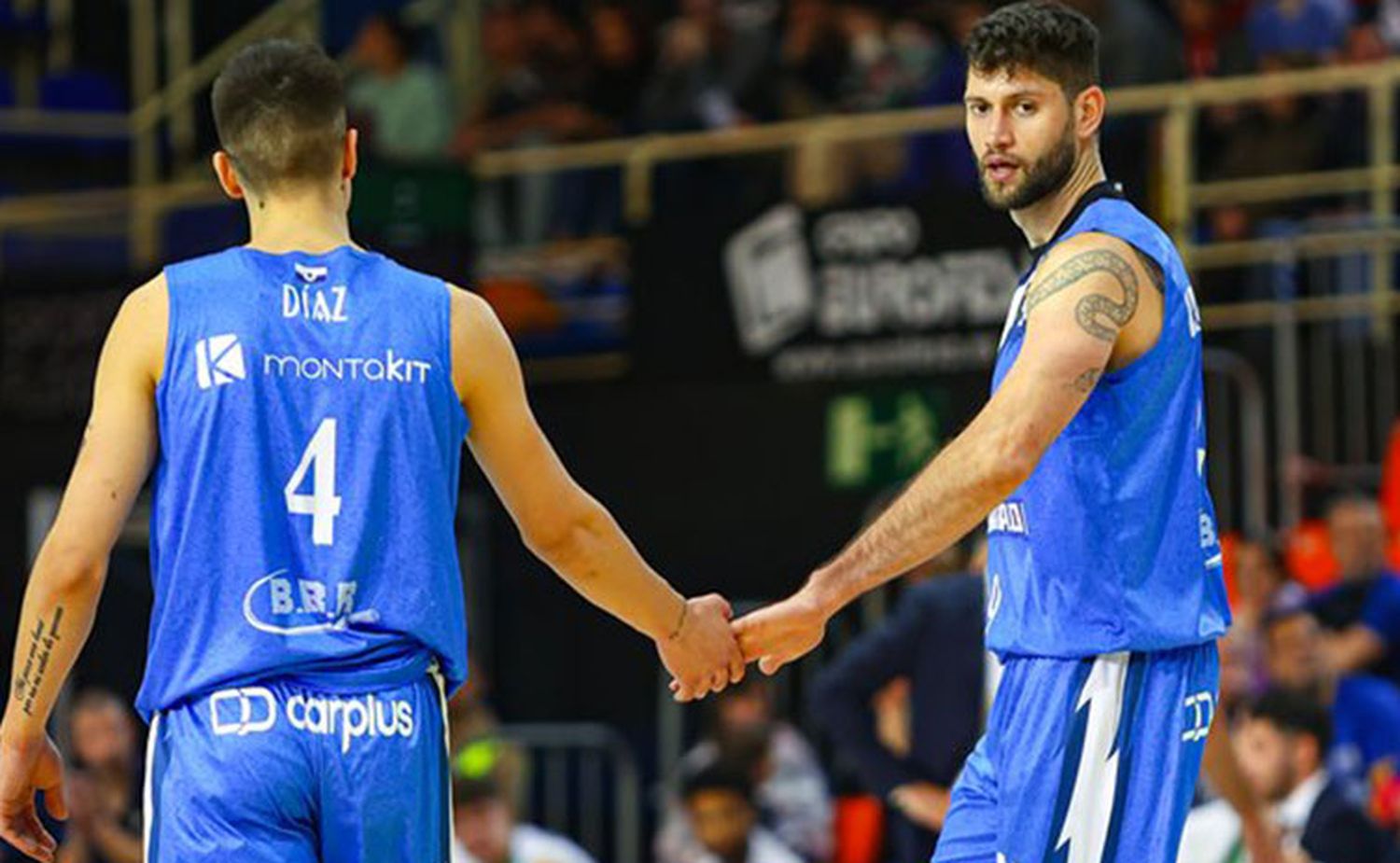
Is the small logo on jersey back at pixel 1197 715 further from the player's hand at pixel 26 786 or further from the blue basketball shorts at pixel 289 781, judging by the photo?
the player's hand at pixel 26 786

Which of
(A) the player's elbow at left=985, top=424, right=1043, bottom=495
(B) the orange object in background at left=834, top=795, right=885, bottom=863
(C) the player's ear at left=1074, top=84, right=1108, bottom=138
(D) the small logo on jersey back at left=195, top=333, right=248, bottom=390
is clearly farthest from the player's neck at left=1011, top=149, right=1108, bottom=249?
(B) the orange object in background at left=834, top=795, right=885, bottom=863

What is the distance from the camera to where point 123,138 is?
2325cm

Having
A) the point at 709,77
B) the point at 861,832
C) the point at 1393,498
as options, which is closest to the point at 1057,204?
the point at 861,832

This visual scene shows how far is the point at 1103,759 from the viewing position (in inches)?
281

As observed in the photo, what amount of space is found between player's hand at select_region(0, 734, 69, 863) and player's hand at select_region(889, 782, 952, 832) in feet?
14.3

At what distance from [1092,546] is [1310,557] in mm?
9087

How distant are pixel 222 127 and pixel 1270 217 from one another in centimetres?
1187

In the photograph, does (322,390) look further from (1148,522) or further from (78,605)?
(1148,522)

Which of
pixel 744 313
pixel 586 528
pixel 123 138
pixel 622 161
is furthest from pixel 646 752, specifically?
pixel 586 528

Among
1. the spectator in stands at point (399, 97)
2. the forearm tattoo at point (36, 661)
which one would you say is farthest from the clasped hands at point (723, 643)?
the spectator in stands at point (399, 97)

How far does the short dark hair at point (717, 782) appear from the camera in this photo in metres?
13.2

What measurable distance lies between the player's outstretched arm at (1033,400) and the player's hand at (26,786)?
184 cm

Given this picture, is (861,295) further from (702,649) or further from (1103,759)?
(1103,759)

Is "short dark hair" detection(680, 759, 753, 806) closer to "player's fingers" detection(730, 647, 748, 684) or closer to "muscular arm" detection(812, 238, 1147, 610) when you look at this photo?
"player's fingers" detection(730, 647, 748, 684)
